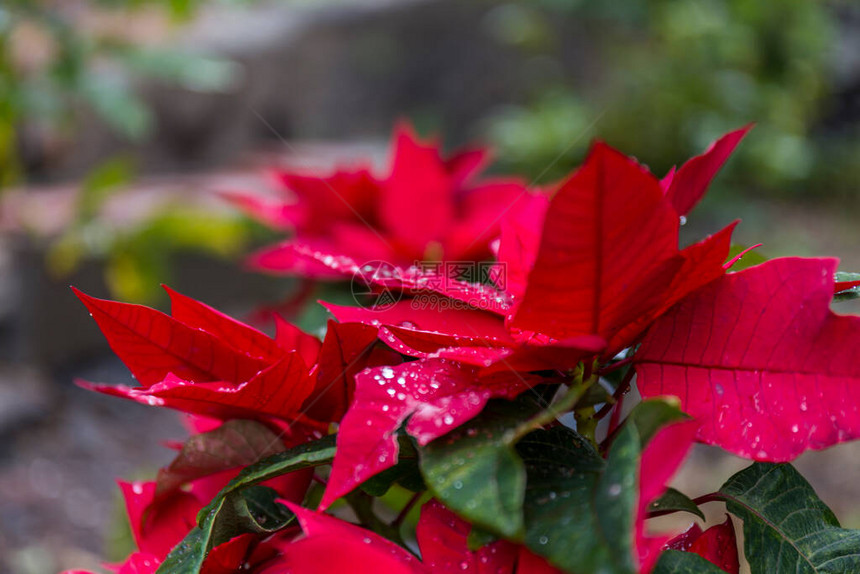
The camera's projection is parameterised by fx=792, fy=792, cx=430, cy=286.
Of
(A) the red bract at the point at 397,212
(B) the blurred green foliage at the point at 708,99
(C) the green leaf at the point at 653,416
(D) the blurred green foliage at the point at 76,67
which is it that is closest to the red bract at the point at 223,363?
(C) the green leaf at the point at 653,416

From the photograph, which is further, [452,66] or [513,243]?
[452,66]

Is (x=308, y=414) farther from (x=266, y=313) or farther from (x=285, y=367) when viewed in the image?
(x=266, y=313)

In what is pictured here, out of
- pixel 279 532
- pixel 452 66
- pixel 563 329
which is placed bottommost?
pixel 452 66

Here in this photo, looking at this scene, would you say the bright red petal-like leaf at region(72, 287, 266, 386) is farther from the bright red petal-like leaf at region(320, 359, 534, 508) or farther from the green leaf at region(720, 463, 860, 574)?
the green leaf at region(720, 463, 860, 574)

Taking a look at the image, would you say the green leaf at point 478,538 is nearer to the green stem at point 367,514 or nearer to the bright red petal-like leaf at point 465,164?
the green stem at point 367,514

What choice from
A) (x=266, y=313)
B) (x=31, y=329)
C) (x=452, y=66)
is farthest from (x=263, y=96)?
(x=266, y=313)

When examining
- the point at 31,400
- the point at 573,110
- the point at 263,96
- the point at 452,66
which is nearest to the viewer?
the point at 31,400
